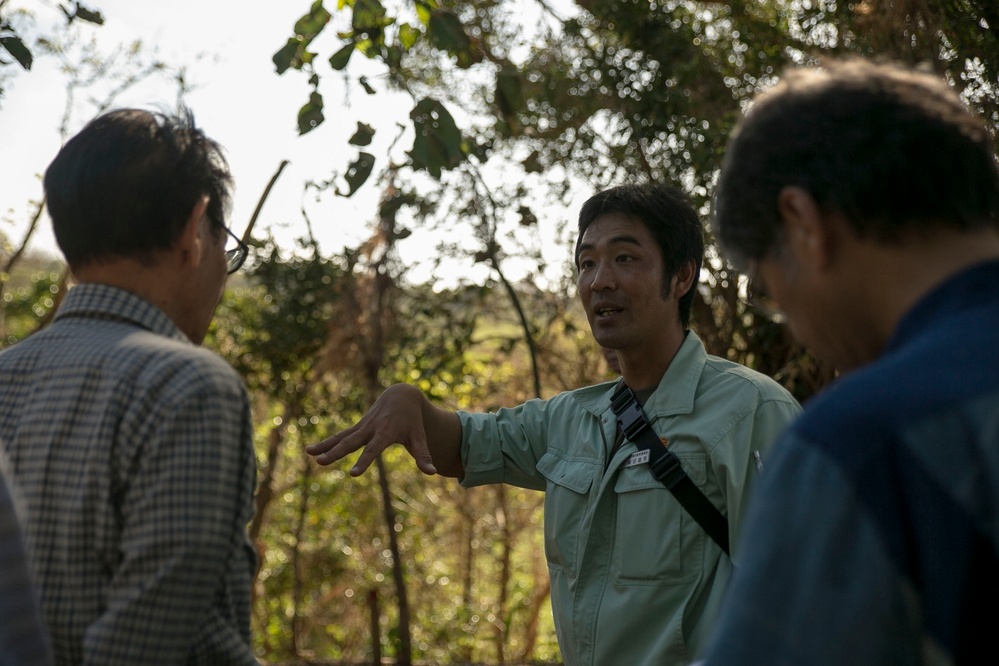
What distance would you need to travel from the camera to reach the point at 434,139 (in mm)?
3148

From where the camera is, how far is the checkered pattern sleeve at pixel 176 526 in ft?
4.56

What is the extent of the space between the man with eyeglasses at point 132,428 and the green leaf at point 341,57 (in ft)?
4.84

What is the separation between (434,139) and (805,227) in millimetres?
2122

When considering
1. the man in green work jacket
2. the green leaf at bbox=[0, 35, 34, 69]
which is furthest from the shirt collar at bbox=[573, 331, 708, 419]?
the green leaf at bbox=[0, 35, 34, 69]

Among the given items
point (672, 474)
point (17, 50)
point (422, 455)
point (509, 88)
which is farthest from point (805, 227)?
point (17, 50)

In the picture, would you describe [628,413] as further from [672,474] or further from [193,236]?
[193,236]

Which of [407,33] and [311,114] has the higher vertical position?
[407,33]

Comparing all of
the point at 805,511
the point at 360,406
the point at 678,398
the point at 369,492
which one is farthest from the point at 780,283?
the point at 369,492

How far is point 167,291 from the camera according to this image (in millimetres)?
1661

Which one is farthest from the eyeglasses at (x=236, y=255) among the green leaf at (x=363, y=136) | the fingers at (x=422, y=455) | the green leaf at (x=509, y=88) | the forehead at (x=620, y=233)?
the green leaf at (x=509, y=88)

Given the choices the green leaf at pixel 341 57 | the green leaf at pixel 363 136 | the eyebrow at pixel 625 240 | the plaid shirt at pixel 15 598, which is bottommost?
the plaid shirt at pixel 15 598

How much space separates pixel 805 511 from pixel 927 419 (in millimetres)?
148

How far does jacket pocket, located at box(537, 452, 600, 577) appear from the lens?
253 centimetres

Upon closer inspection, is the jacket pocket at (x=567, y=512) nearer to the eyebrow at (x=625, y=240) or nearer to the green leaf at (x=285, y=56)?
the eyebrow at (x=625, y=240)
